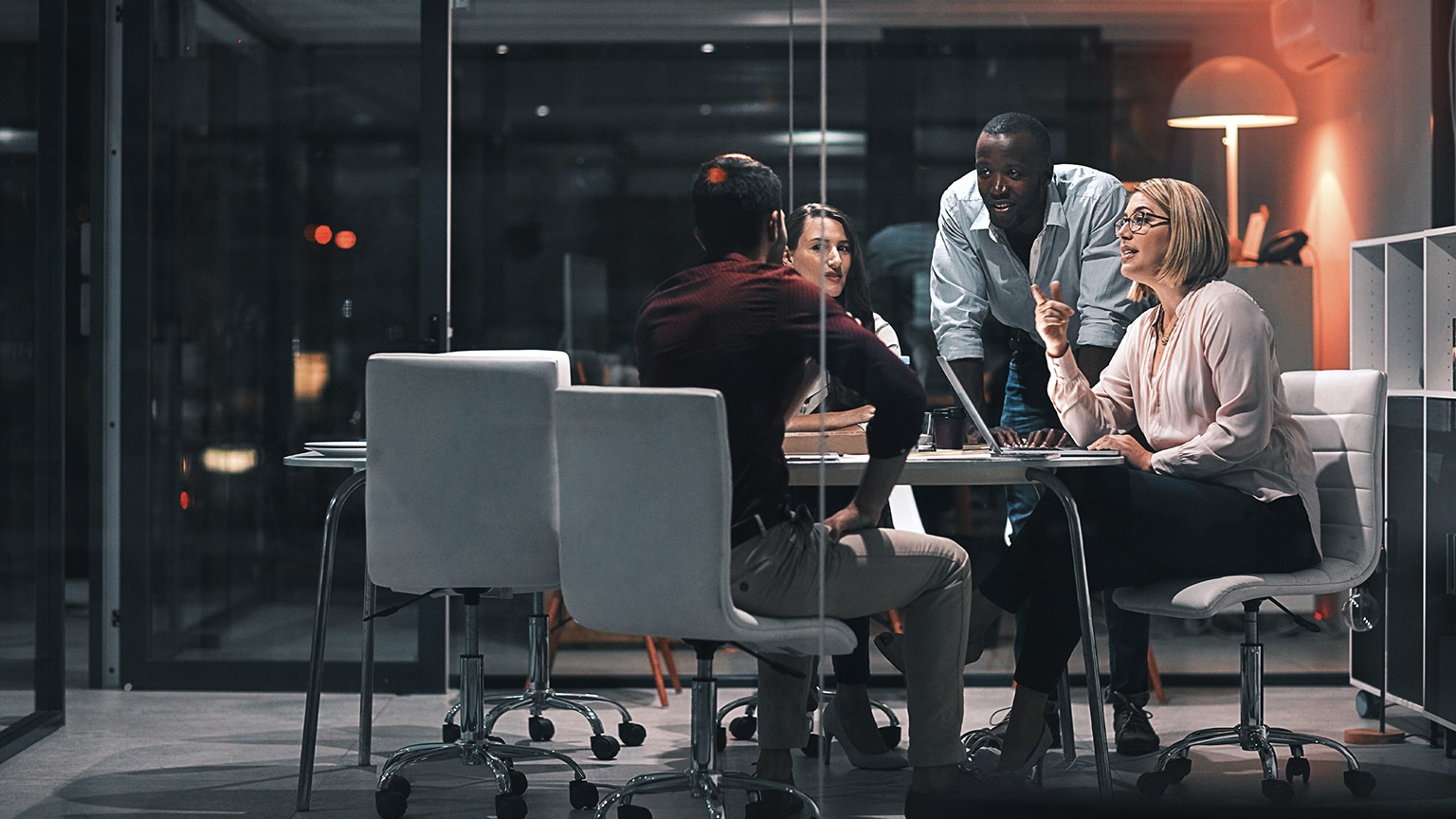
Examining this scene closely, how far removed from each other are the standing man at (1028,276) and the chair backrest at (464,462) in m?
1.03

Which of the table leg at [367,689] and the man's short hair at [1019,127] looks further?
the man's short hair at [1019,127]

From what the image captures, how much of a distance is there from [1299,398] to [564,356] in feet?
6.08

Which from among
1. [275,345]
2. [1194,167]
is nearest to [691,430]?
[1194,167]

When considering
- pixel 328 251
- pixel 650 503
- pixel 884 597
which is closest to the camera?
pixel 650 503

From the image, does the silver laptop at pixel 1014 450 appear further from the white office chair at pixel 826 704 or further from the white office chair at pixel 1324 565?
the white office chair at pixel 1324 565

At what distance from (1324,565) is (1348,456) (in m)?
0.26

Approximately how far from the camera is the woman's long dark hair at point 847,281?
262cm

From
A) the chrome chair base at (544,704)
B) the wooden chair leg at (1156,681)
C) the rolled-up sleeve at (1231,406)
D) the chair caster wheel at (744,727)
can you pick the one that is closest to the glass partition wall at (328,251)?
the chrome chair base at (544,704)

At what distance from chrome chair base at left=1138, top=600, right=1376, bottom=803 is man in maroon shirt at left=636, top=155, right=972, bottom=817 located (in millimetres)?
633

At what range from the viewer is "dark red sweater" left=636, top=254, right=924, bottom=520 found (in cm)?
253

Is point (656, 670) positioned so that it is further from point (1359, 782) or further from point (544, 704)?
point (1359, 782)

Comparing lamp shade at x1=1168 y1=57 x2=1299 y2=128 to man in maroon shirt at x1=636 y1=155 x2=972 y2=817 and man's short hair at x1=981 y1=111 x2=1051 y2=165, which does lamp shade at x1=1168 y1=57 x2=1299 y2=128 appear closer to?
man's short hair at x1=981 y1=111 x2=1051 y2=165

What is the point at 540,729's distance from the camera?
3645 mm

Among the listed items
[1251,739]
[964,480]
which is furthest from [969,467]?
[1251,739]
